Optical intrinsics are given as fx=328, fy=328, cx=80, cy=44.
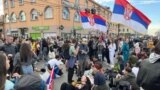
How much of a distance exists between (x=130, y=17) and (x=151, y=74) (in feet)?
29.4

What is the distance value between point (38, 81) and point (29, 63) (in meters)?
4.04

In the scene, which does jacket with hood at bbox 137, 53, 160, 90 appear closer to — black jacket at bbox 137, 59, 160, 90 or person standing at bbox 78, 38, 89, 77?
black jacket at bbox 137, 59, 160, 90

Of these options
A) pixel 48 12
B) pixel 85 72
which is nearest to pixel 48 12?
pixel 48 12

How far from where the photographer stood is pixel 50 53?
20.8 metres

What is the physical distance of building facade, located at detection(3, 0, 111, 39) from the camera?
42.5 metres

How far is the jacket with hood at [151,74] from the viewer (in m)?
3.74

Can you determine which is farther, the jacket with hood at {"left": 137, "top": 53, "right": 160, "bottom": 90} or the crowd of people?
the jacket with hood at {"left": 137, "top": 53, "right": 160, "bottom": 90}

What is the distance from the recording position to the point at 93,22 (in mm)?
21219

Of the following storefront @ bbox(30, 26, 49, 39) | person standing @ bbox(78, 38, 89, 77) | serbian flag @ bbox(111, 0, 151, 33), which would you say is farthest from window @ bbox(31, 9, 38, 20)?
serbian flag @ bbox(111, 0, 151, 33)

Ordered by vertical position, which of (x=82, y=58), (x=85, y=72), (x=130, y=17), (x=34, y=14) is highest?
(x=34, y=14)

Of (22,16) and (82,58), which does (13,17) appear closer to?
(22,16)

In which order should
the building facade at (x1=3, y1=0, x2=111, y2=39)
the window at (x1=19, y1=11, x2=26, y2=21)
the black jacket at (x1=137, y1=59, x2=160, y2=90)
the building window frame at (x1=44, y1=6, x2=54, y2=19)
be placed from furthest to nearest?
the window at (x1=19, y1=11, x2=26, y2=21)
the building window frame at (x1=44, y1=6, x2=54, y2=19)
the building facade at (x1=3, y1=0, x2=111, y2=39)
the black jacket at (x1=137, y1=59, x2=160, y2=90)

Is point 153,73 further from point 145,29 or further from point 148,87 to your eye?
point 145,29

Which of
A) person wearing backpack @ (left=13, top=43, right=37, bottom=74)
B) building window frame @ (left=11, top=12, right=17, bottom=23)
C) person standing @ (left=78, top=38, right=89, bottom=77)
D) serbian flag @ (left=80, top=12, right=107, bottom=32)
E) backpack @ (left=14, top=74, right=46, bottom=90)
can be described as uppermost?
building window frame @ (left=11, top=12, right=17, bottom=23)
